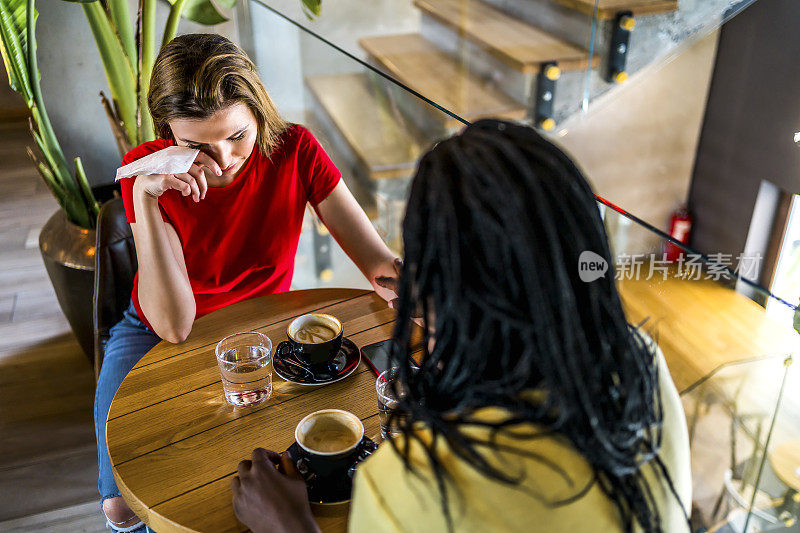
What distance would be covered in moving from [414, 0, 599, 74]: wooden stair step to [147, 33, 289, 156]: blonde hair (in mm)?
2209

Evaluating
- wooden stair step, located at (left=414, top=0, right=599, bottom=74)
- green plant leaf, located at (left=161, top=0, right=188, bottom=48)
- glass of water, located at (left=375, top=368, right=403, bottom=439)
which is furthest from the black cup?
wooden stair step, located at (left=414, top=0, right=599, bottom=74)

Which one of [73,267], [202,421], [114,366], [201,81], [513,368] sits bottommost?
[73,267]

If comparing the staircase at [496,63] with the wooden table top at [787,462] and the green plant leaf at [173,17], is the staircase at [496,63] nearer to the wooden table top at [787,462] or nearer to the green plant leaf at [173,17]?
the green plant leaf at [173,17]

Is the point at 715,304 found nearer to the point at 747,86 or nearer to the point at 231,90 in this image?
the point at 231,90

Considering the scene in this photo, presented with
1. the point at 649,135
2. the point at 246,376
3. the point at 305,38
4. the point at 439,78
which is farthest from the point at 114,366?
the point at 649,135

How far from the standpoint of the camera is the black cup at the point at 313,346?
1.21m

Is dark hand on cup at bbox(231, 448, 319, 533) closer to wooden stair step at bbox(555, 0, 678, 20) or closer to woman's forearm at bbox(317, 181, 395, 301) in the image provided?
woman's forearm at bbox(317, 181, 395, 301)

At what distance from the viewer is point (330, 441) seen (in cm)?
100

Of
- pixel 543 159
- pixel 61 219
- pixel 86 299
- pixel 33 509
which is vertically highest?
pixel 543 159

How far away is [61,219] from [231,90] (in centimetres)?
132

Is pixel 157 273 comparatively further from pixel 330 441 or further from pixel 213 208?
pixel 330 441

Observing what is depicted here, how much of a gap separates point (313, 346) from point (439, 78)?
9.70 ft

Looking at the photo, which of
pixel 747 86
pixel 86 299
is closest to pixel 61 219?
pixel 86 299

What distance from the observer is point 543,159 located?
27.5 inches
